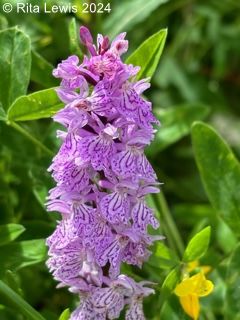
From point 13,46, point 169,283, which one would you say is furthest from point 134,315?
point 13,46

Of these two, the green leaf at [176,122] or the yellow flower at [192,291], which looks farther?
the green leaf at [176,122]

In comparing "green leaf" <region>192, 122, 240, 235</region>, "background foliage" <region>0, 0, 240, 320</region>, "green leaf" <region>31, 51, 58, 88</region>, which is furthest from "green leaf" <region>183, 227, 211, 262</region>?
"green leaf" <region>31, 51, 58, 88</region>

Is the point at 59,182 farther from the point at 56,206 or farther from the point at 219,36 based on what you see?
the point at 219,36

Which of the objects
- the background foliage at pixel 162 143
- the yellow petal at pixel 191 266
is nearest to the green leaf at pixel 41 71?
the background foliage at pixel 162 143

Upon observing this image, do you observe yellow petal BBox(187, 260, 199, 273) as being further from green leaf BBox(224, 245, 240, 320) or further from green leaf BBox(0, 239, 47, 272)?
green leaf BBox(0, 239, 47, 272)

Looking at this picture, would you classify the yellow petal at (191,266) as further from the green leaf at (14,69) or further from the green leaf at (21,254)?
the green leaf at (14,69)

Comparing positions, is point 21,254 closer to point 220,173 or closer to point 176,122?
point 220,173

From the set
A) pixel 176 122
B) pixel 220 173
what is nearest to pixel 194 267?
pixel 220 173
